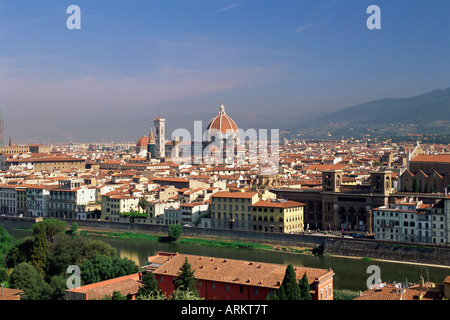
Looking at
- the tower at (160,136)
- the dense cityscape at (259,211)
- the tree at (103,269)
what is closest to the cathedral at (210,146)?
the tower at (160,136)

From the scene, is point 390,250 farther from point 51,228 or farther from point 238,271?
point 51,228

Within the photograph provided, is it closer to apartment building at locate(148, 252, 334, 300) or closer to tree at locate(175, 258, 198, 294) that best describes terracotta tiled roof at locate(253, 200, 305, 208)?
apartment building at locate(148, 252, 334, 300)

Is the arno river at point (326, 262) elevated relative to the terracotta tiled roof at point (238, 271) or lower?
lower

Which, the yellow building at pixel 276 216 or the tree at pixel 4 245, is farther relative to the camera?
the yellow building at pixel 276 216

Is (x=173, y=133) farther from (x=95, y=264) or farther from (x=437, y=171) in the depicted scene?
(x=95, y=264)

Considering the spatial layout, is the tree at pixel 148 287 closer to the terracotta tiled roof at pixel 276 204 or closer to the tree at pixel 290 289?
the tree at pixel 290 289

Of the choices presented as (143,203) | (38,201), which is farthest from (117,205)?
(38,201)

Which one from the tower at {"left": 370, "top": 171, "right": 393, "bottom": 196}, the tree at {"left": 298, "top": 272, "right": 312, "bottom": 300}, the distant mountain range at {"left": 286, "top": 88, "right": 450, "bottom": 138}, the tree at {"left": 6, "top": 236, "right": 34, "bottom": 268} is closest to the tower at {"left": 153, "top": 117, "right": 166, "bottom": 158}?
the tower at {"left": 370, "top": 171, "right": 393, "bottom": 196}
